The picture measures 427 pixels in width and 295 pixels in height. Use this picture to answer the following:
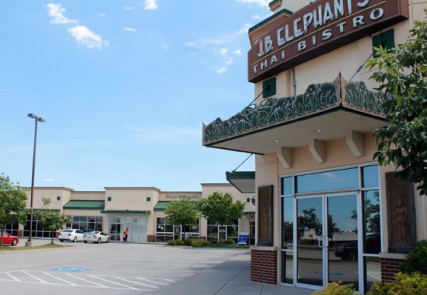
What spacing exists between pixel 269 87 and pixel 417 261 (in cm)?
721

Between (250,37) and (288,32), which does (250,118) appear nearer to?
(288,32)

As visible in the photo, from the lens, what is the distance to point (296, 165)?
12898mm

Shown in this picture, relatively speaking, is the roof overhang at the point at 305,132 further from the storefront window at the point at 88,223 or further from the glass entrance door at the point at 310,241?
the storefront window at the point at 88,223

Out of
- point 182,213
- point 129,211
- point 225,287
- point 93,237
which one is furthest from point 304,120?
point 129,211

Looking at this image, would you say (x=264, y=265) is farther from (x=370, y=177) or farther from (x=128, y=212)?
(x=128, y=212)

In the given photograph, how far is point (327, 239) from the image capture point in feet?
38.4

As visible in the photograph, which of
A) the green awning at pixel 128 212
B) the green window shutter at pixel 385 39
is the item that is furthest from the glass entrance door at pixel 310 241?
the green awning at pixel 128 212

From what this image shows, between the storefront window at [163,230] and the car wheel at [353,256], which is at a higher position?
the car wheel at [353,256]

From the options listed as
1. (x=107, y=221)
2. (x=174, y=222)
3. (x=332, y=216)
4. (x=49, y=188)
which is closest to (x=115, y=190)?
(x=107, y=221)

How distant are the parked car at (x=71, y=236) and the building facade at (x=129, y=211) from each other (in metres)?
5.66

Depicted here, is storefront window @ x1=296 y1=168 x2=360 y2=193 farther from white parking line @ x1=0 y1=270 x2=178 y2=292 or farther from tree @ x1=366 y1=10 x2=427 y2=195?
tree @ x1=366 y1=10 x2=427 y2=195

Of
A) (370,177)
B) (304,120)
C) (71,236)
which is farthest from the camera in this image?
(71,236)

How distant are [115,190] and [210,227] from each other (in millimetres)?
13180

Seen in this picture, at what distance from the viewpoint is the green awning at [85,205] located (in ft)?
182
